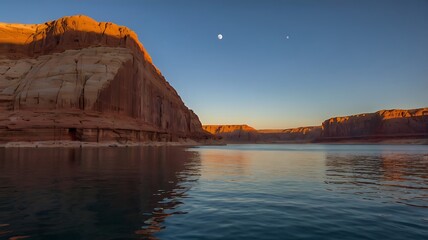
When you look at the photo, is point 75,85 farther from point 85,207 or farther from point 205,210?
point 205,210

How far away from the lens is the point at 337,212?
10.2 meters

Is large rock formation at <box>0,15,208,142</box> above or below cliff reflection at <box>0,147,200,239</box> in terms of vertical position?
above

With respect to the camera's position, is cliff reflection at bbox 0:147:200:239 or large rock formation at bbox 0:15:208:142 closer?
cliff reflection at bbox 0:147:200:239

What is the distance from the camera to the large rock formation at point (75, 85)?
6981cm

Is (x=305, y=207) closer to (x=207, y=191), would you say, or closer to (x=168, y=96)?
(x=207, y=191)

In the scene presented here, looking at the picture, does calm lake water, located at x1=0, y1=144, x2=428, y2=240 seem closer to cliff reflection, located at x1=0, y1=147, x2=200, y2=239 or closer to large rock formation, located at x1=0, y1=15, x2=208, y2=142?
cliff reflection, located at x1=0, y1=147, x2=200, y2=239

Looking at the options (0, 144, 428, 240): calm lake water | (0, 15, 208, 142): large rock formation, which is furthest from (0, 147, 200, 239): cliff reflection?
(0, 15, 208, 142): large rock formation

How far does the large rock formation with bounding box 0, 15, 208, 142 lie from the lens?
229 feet

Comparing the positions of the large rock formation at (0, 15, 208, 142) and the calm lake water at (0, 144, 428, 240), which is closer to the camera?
the calm lake water at (0, 144, 428, 240)

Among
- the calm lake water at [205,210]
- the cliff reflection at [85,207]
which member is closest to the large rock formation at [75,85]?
the cliff reflection at [85,207]

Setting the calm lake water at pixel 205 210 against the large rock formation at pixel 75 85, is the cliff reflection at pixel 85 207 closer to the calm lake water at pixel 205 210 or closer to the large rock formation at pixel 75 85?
the calm lake water at pixel 205 210

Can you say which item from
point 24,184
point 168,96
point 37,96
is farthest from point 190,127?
point 24,184

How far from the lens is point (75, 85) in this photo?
265ft

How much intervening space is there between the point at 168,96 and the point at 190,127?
34.8 m
